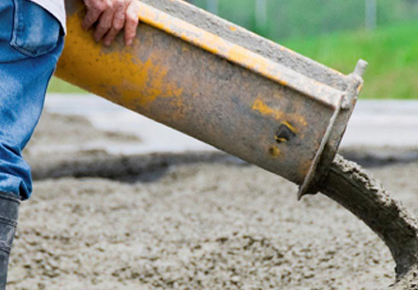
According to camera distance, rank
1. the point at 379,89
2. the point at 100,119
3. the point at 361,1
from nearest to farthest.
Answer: the point at 100,119 < the point at 379,89 < the point at 361,1

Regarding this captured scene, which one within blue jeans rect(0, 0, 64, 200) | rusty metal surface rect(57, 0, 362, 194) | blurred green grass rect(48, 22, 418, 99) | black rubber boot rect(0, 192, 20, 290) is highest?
blurred green grass rect(48, 22, 418, 99)

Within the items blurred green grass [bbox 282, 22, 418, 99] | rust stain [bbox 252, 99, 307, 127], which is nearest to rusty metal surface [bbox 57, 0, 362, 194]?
rust stain [bbox 252, 99, 307, 127]

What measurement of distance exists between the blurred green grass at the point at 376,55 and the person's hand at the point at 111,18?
8.16 m

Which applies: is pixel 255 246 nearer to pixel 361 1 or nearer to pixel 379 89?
pixel 379 89

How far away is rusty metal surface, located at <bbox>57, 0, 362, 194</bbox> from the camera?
6.61 ft

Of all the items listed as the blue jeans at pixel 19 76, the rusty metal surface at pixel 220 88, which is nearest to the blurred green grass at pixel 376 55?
the rusty metal surface at pixel 220 88

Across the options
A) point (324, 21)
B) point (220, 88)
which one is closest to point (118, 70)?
point (220, 88)

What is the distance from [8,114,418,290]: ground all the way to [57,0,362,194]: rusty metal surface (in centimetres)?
67

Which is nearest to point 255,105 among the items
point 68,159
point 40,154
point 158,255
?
point 158,255

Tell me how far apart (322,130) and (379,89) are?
27.5 feet

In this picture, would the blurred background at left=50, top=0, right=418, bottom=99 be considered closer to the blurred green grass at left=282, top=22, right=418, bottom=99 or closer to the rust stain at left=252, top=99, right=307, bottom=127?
the blurred green grass at left=282, top=22, right=418, bottom=99

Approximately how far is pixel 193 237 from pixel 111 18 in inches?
52.3

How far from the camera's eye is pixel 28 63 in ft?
5.54

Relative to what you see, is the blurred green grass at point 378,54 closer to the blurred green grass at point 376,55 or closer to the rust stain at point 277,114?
the blurred green grass at point 376,55
